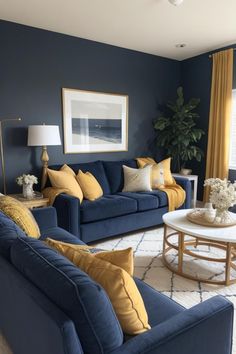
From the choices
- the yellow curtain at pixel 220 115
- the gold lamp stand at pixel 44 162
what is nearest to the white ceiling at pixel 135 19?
the yellow curtain at pixel 220 115

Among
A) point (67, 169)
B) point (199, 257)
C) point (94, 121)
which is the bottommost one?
point (199, 257)

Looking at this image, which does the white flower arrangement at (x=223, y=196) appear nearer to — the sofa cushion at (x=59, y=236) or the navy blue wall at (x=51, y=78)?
the sofa cushion at (x=59, y=236)

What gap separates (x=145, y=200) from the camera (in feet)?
11.7

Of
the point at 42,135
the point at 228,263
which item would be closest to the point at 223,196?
the point at 228,263

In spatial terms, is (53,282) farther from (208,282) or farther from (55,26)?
(55,26)

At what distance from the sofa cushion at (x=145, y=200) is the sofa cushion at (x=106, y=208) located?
79mm

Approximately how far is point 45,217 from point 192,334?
68.6 inches

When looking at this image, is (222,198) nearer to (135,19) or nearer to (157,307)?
(157,307)

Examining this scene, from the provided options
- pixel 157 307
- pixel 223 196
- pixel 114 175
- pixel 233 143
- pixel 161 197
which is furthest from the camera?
pixel 233 143

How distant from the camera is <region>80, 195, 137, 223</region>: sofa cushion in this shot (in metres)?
3.14

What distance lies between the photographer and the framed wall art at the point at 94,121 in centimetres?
398

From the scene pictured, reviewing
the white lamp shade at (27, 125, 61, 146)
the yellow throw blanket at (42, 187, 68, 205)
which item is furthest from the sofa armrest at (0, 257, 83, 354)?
the white lamp shade at (27, 125, 61, 146)

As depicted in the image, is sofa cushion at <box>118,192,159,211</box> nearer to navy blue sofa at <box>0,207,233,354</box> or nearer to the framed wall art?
the framed wall art

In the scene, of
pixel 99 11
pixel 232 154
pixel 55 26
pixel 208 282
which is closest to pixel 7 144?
pixel 55 26
